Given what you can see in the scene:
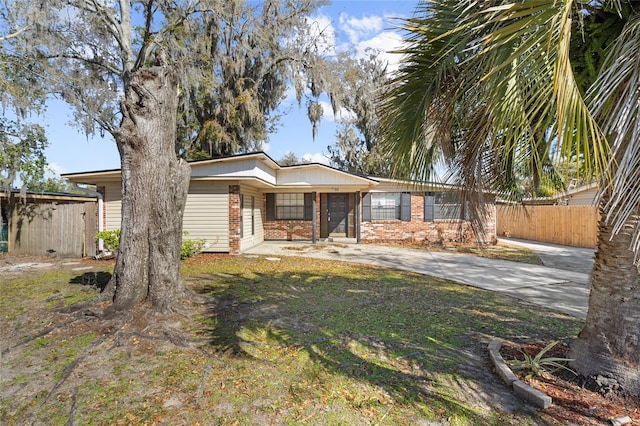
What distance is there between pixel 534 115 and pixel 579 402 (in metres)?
2.42

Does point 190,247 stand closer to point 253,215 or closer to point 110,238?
point 110,238

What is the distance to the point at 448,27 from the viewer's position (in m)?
2.69

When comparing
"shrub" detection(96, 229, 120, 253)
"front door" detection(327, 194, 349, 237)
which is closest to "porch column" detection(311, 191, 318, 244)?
"front door" detection(327, 194, 349, 237)

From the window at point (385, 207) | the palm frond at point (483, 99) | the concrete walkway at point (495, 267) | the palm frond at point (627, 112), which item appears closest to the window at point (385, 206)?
the window at point (385, 207)

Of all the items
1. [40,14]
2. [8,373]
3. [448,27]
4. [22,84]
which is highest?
[40,14]

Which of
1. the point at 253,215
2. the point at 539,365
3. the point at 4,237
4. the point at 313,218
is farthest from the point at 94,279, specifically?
the point at 313,218

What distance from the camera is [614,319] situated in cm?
278

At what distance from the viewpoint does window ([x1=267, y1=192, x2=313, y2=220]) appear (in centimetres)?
1550

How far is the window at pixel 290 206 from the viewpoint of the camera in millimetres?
15500

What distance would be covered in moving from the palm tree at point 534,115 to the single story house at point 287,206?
7444 mm

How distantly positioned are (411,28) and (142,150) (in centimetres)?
446

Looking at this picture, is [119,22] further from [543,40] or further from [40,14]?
[543,40]

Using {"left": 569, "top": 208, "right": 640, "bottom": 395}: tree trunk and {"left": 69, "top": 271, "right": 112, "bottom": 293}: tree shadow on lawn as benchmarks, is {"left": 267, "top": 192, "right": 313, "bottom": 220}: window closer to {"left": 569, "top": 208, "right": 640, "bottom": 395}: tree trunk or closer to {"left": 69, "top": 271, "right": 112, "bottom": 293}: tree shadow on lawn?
{"left": 69, "top": 271, "right": 112, "bottom": 293}: tree shadow on lawn

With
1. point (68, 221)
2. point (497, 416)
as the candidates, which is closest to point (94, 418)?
point (497, 416)
